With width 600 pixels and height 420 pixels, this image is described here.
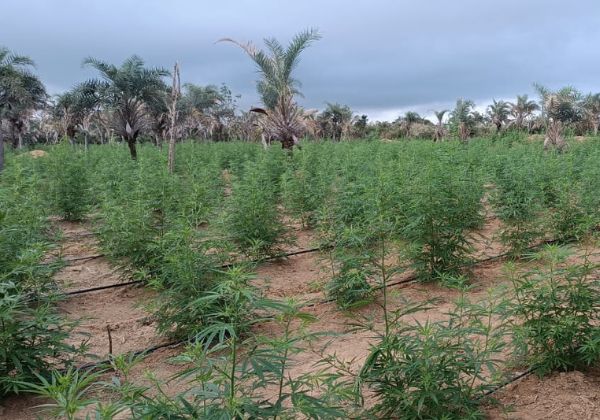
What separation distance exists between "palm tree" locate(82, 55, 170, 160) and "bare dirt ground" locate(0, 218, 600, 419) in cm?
830

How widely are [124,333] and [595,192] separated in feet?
20.0

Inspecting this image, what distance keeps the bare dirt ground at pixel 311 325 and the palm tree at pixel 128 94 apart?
8304 mm

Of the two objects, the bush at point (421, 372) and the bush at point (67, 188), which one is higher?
the bush at point (67, 188)

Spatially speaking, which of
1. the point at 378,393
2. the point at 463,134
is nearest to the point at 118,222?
the point at 378,393

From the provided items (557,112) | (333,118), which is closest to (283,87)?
(557,112)

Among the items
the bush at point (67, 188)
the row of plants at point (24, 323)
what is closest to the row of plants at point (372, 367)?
the row of plants at point (24, 323)

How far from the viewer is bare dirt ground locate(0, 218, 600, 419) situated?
296cm

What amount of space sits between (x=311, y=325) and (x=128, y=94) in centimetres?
1353

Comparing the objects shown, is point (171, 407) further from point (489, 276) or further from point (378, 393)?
point (489, 276)

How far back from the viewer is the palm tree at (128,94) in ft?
51.1

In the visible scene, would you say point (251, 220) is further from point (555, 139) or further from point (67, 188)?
point (555, 139)

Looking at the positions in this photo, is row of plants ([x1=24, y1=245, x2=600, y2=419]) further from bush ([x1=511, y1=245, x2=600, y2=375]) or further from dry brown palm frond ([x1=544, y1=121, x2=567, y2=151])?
dry brown palm frond ([x1=544, y1=121, x2=567, y2=151])

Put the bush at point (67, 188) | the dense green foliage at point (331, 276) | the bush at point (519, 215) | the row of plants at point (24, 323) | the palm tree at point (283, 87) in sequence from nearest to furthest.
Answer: the dense green foliage at point (331, 276)
the row of plants at point (24, 323)
the bush at point (519, 215)
the bush at point (67, 188)
the palm tree at point (283, 87)

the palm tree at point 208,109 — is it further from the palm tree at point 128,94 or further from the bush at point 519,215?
the bush at point 519,215
